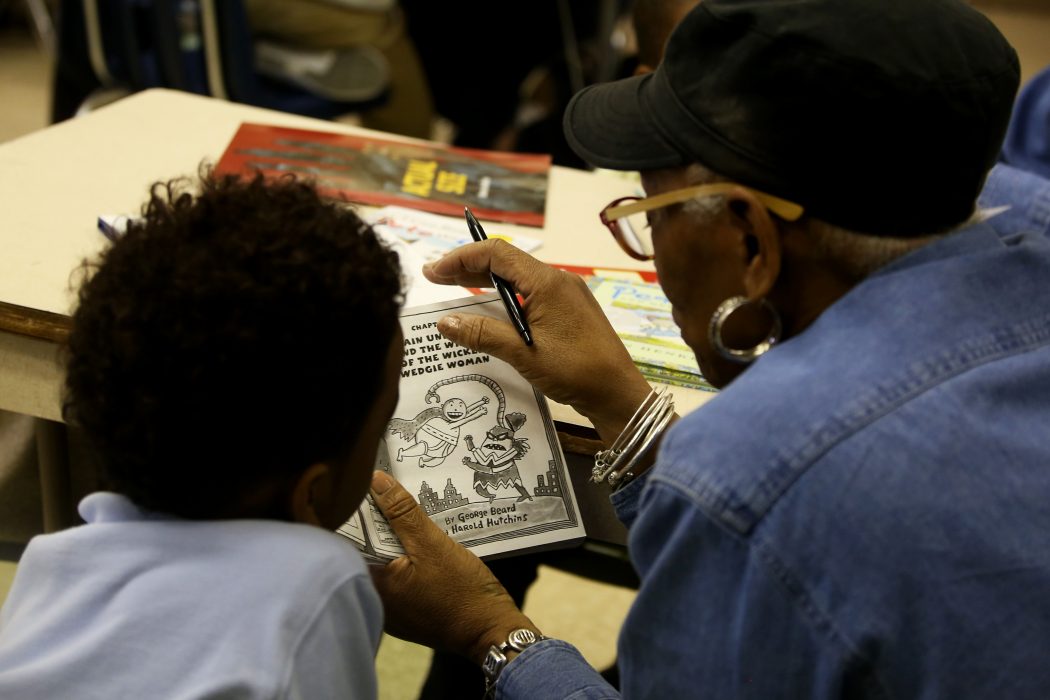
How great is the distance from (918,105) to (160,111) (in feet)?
4.61

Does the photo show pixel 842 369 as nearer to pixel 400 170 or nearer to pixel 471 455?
pixel 471 455

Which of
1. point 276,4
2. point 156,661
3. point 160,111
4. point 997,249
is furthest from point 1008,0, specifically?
point 156,661

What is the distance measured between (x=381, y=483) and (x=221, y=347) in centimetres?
35

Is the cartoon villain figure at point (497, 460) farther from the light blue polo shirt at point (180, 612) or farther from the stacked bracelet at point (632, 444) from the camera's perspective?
the light blue polo shirt at point (180, 612)

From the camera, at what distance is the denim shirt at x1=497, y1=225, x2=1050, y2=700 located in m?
0.69

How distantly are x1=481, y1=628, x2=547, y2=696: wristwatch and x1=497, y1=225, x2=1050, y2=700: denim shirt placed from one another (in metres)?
0.28

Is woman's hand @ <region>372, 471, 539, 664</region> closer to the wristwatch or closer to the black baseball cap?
the wristwatch

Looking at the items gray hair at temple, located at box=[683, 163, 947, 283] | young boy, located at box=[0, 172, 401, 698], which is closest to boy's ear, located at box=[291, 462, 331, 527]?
young boy, located at box=[0, 172, 401, 698]

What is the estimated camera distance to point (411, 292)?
124cm

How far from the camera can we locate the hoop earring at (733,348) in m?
0.86

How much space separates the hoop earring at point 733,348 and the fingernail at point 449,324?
308 mm

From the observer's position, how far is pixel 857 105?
758 mm

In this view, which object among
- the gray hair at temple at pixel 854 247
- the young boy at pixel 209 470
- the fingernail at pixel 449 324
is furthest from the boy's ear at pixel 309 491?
the gray hair at temple at pixel 854 247

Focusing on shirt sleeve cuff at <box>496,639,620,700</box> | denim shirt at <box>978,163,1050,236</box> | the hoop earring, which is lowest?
shirt sleeve cuff at <box>496,639,620,700</box>
